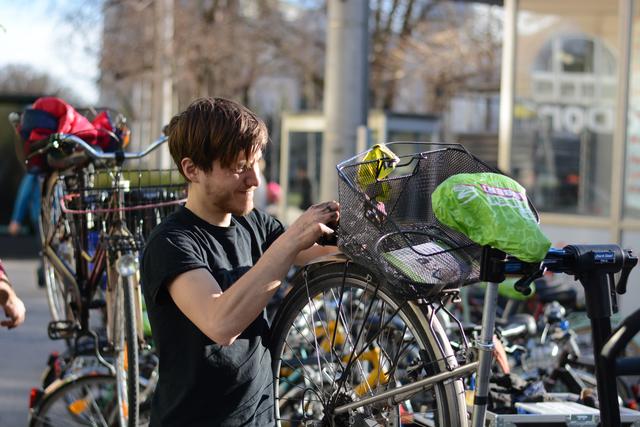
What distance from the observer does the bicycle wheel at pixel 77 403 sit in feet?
14.2

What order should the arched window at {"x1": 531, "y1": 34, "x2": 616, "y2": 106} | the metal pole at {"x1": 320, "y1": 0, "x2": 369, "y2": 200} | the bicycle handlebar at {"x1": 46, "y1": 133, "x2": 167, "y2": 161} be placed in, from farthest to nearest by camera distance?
1. the arched window at {"x1": 531, "y1": 34, "x2": 616, "y2": 106}
2. the metal pole at {"x1": 320, "y1": 0, "x2": 369, "y2": 200}
3. the bicycle handlebar at {"x1": 46, "y1": 133, "x2": 167, "y2": 161}

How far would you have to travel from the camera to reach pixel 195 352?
8.64 ft

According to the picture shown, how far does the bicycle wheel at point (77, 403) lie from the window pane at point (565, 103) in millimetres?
5820

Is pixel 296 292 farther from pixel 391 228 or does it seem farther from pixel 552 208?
pixel 552 208

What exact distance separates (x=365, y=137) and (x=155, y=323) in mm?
5187

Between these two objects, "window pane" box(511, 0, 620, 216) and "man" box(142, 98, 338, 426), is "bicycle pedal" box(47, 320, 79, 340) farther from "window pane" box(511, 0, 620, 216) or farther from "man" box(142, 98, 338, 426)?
"window pane" box(511, 0, 620, 216)

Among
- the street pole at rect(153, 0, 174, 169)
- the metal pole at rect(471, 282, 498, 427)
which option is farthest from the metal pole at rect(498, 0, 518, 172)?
the street pole at rect(153, 0, 174, 169)

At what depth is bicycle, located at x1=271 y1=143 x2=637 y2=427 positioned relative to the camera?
238cm

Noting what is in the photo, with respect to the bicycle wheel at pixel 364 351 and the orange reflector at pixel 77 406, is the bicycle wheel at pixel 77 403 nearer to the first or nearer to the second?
the orange reflector at pixel 77 406

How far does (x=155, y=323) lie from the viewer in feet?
8.82

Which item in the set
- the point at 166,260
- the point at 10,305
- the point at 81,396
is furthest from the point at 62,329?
the point at 166,260

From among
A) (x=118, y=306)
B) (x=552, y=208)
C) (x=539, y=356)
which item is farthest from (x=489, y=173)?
(x=552, y=208)

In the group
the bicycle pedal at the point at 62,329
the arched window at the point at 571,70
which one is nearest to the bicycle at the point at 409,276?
the bicycle pedal at the point at 62,329

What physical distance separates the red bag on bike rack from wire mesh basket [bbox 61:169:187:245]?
1.38ft
